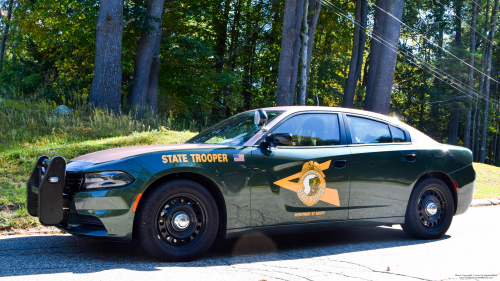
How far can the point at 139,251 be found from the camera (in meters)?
4.53

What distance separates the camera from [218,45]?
93.2 feet

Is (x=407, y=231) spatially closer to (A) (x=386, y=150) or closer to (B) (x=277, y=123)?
(A) (x=386, y=150)

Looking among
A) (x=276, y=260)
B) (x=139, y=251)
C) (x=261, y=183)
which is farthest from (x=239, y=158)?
(x=139, y=251)

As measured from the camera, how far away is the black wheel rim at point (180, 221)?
13.3 ft

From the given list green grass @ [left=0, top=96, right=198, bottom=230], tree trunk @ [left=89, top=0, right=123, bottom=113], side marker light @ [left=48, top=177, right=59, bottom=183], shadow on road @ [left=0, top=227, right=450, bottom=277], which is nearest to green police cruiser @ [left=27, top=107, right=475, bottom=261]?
side marker light @ [left=48, top=177, right=59, bottom=183]

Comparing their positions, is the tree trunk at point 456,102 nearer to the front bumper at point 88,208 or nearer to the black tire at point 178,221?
the black tire at point 178,221

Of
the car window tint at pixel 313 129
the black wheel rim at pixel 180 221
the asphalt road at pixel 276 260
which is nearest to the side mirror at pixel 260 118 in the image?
the car window tint at pixel 313 129

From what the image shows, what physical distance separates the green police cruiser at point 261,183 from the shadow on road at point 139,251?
27 centimetres

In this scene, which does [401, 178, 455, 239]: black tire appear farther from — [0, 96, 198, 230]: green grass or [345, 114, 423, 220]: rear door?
[0, 96, 198, 230]: green grass

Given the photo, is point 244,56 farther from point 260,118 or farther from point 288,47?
point 260,118

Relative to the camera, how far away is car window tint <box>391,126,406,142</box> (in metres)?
5.62

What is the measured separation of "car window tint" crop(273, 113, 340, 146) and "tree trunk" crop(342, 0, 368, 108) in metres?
21.2

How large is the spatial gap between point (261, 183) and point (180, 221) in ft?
2.99

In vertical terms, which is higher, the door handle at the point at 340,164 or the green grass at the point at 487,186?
the door handle at the point at 340,164
